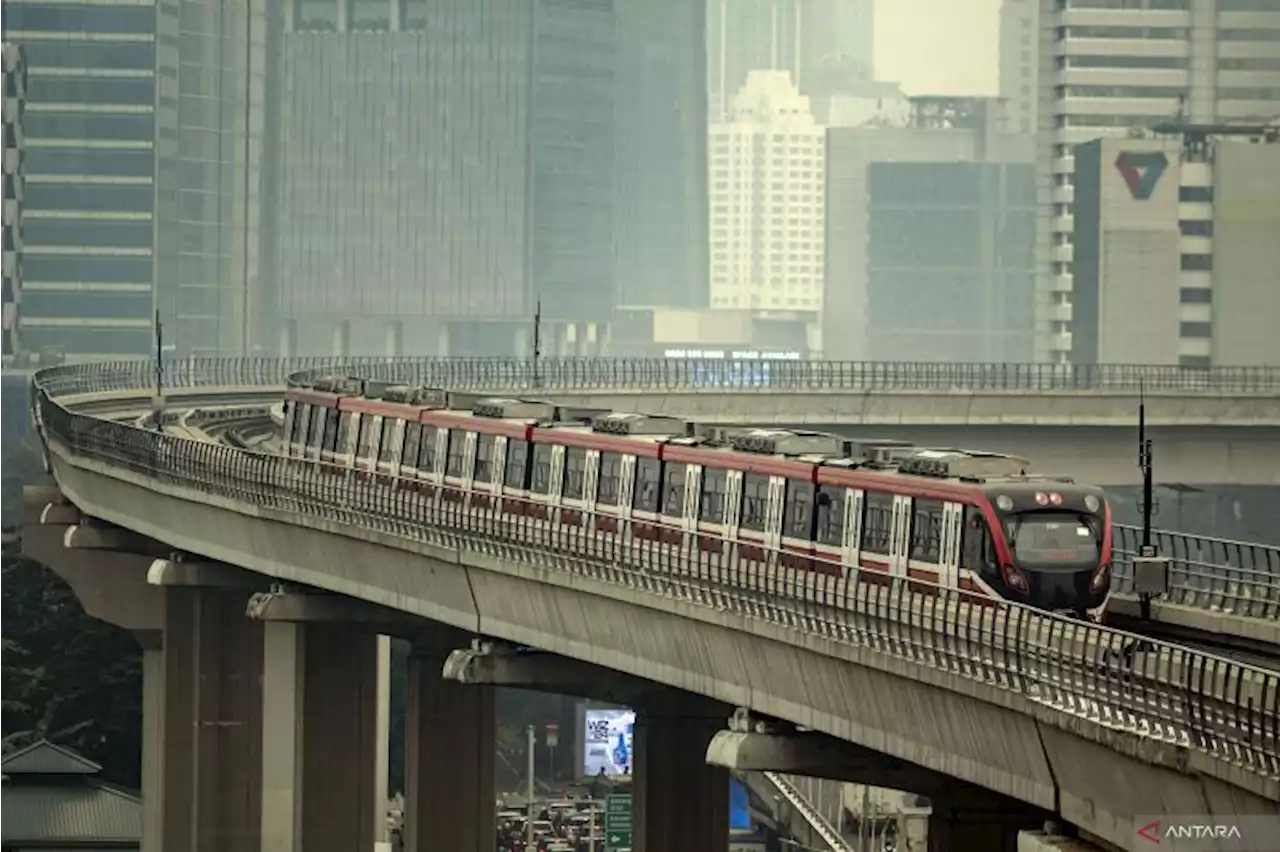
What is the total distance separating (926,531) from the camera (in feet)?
192

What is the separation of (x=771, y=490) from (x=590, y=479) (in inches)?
321

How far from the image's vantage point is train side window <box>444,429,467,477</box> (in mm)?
78625

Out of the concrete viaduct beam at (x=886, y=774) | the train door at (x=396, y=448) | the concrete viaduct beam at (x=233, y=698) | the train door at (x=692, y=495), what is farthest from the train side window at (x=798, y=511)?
the concrete viaduct beam at (x=233, y=698)

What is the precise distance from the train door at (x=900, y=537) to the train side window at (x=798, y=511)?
2.96 meters

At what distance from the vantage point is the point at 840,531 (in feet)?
201

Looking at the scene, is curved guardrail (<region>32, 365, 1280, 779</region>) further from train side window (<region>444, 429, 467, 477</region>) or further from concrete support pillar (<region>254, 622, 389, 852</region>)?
concrete support pillar (<region>254, 622, 389, 852</region>)

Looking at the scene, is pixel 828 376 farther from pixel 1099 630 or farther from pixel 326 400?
pixel 1099 630

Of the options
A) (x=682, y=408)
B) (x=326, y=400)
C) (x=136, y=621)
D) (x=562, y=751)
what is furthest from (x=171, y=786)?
(x=562, y=751)

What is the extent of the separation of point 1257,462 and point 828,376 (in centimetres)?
1683

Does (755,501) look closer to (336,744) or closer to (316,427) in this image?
(336,744)

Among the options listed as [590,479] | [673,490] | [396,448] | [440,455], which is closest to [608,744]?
[396,448]

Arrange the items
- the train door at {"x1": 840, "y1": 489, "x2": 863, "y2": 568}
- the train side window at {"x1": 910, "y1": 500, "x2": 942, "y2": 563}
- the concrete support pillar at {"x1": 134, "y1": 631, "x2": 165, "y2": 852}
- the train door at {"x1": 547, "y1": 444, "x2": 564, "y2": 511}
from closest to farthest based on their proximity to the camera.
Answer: the train side window at {"x1": 910, "y1": 500, "x2": 942, "y2": 563} < the train door at {"x1": 840, "y1": 489, "x2": 863, "y2": 568} < the train door at {"x1": 547, "y1": 444, "x2": 564, "y2": 511} < the concrete support pillar at {"x1": 134, "y1": 631, "x2": 165, "y2": 852}

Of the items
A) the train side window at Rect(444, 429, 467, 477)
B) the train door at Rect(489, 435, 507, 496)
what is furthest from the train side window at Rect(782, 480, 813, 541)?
the train side window at Rect(444, 429, 467, 477)

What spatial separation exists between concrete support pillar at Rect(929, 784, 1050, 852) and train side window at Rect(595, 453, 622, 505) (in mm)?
16703
